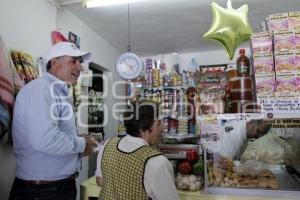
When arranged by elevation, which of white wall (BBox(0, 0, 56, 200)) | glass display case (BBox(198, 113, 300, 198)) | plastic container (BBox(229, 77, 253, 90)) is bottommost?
glass display case (BBox(198, 113, 300, 198))

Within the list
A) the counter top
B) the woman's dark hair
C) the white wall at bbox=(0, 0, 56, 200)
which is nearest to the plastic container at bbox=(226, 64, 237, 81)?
the woman's dark hair

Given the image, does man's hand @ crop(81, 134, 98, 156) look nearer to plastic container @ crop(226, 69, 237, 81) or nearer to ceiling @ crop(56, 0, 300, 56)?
plastic container @ crop(226, 69, 237, 81)

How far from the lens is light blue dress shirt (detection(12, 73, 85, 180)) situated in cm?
149

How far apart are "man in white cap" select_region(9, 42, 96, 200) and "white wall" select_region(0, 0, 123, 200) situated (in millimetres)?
380

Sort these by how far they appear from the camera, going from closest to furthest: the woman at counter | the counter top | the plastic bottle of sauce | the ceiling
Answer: the woman at counter, the counter top, the plastic bottle of sauce, the ceiling

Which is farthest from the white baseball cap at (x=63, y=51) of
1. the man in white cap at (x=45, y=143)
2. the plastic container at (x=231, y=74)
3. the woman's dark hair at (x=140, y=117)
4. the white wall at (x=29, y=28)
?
the plastic container at (x=231, y=74)

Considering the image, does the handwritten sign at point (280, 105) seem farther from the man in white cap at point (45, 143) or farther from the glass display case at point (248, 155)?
the man in white cap at point (45, 143)

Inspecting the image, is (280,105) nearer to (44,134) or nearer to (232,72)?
(232,72)

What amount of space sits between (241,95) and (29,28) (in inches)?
69.4

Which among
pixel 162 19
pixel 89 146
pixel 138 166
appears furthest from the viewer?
pixel 162 19

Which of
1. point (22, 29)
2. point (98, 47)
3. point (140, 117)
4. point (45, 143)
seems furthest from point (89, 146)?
point (98, 47)

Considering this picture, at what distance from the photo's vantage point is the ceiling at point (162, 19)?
9.41 ft

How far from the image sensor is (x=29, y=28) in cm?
233

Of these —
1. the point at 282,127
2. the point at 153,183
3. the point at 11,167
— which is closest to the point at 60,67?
the point at 11,167
